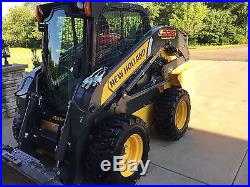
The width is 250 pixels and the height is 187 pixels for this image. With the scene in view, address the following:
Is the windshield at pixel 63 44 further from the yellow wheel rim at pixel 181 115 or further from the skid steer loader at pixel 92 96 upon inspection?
the yellow wheel rim at pixel 181 115

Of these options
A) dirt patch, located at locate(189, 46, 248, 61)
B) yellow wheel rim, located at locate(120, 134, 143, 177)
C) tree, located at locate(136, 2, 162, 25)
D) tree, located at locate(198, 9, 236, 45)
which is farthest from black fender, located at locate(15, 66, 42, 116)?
tree, located at locate(198, 9, 236, 45)

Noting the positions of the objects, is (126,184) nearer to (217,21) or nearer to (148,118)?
(148,118)

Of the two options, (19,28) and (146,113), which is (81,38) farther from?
(19,28)

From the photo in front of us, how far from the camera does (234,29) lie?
78.7ft

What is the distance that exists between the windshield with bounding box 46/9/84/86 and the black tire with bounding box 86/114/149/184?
2.85ft

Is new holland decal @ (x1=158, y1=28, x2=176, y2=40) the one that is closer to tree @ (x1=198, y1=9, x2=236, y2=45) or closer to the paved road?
the paved road

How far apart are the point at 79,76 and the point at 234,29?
22.6 metres

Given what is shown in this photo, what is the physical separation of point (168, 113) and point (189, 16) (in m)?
18.0

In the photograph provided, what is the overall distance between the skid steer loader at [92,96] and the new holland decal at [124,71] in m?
0.01

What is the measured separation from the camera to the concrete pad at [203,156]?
3.91 meters

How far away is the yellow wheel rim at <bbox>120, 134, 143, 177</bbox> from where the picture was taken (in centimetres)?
371

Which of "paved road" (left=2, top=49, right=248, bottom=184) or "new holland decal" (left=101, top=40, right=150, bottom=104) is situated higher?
"new holland decal" (left=101, top=40, right=150, bottom=104)

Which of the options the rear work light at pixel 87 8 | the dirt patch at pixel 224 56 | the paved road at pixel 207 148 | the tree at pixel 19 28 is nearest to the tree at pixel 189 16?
the dirt patch at pixel 224 56

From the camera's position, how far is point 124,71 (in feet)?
12.7
